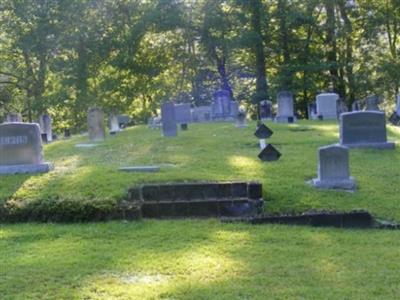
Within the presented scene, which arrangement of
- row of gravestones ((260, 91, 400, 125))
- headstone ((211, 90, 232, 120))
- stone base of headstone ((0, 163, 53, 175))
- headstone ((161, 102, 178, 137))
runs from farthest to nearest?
headstone ((211, 90, 232, 120)) < row of gravestones ((260, 91, 400, 125)) < headstone ((161, 102, 178, 137)) < stone base of headstone ((0, 163, 53, 175))

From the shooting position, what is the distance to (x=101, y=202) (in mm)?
8445

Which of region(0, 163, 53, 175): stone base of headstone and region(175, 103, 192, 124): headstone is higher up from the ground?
region(175, 103, 192, 124): headstone

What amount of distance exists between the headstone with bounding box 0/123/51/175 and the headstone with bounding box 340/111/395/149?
21.7ft

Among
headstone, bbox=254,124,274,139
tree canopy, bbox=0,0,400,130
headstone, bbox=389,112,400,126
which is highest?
tree canopy, bbox=0,0,400,130

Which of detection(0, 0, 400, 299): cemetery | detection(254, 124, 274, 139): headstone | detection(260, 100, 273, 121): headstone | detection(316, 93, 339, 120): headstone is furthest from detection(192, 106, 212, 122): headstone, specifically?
detection(254, 124, 274, 139): headstone

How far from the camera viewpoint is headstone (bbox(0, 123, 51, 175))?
1050cm

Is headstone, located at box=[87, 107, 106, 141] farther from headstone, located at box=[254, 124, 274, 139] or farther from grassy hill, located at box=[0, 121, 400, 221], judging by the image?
headstone, located at box=[254, 124, 274, 139]

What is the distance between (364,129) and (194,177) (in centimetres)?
531

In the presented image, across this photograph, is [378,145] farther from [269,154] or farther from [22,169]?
[22,169]

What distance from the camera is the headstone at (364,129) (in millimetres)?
12914

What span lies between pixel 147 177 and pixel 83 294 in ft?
14.8

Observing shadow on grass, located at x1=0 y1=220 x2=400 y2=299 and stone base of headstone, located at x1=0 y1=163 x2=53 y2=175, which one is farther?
stone base of headstone, located at x1=0 y1=163 x2=53 y2=175

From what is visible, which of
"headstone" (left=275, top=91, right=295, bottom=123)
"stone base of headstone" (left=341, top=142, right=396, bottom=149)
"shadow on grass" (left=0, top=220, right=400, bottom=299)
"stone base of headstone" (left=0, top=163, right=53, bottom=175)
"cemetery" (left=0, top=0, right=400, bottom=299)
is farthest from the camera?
"headstone" (left=275, top=91, right=295, bottom=123)

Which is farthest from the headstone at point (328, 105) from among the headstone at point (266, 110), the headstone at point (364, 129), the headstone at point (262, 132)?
the headstone at point (262, 132)
